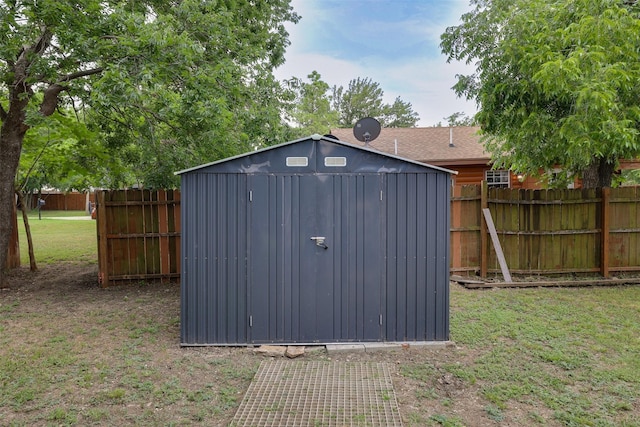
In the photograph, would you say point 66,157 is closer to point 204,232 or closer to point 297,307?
point 204,232

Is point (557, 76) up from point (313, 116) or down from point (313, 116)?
down

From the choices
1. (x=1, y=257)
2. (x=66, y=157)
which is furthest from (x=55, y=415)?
(x=66, y=157)

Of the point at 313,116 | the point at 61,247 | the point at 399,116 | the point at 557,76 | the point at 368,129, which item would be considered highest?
the point at 399,116

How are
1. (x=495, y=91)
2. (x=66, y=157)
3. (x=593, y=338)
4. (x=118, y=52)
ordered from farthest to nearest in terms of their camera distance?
(x=66, y=157) < (x=495, y=91) < (x=118, y=52) < (x=593, y=338)

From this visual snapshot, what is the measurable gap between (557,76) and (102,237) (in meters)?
7.26

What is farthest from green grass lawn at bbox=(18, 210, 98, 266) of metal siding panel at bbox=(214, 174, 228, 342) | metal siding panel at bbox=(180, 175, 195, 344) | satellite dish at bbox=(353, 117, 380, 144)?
satellite dish at bbox=(353, 117, 380, 144)

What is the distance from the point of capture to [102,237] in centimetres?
692

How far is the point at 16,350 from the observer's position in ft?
14.0

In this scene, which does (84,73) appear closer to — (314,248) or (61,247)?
(314,248)

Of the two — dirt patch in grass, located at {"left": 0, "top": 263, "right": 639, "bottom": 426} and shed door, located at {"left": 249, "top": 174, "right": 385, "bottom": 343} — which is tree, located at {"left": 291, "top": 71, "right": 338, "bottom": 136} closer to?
shed door, located at {"left": 249, "top": 174, "right": 385, "bottom": 343}

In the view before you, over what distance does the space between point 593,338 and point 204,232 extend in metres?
4.34

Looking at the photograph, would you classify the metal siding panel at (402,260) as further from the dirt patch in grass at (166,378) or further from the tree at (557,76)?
the tree at (557,76)

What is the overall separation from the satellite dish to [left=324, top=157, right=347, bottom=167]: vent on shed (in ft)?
5.70

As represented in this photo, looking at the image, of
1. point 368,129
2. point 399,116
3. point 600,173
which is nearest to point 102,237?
point 368,129
